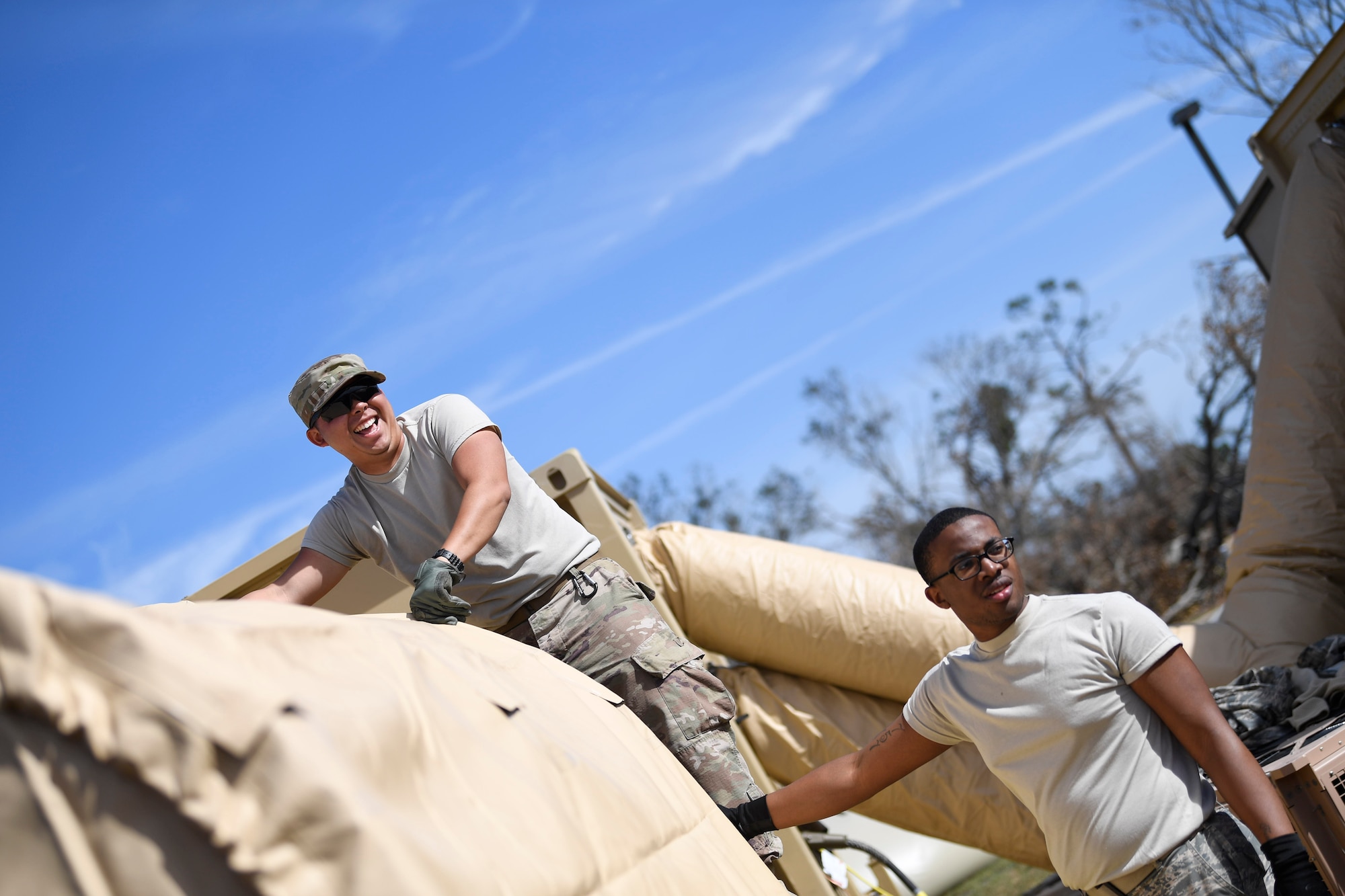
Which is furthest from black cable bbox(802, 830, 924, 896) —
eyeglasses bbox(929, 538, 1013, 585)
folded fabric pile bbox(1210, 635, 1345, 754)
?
eyeglasses bbox(929, 538, 1013, 585)

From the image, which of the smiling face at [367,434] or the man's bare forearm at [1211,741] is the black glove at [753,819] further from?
the smiling face at [367,434]

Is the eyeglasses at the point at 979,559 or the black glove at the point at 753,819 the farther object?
the black glove at the point at 753,819

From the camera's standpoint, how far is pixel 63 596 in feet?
3.98

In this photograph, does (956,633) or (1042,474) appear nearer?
(956,633)

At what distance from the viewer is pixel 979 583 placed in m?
2.47

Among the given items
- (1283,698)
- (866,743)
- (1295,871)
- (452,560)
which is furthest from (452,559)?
(1283,698)

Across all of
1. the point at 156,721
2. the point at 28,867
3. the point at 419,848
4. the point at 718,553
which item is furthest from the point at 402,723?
the point at 718,553

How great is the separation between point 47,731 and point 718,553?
327cm

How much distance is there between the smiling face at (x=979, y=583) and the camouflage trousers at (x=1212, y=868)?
1.96ft

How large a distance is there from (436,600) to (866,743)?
7.60ft

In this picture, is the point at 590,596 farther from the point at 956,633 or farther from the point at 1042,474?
the point at 1042,474

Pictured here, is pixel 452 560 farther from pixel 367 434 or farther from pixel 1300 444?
pixel 1300 444

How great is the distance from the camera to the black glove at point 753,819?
262 centimetres

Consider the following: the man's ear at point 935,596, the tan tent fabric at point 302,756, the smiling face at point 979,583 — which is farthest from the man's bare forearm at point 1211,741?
the tan tent fabric at point 302,756
